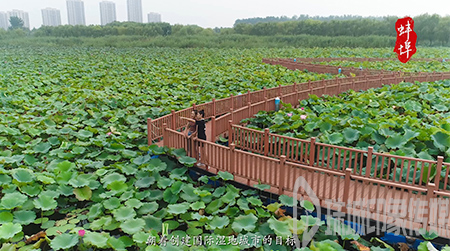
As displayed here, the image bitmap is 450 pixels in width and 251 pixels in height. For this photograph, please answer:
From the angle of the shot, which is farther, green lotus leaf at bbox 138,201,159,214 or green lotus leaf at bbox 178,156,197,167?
green lotus leaf at bbox 178,156,197,167

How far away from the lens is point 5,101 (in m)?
10.6

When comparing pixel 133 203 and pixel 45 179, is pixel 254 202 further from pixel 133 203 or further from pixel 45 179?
pixel 45 179

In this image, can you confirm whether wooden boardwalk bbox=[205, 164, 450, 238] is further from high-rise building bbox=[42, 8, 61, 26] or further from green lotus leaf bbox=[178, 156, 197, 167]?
high-rise building bbox=[42, 8, 61, 26]

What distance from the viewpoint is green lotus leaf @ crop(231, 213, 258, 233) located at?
4.11 metres

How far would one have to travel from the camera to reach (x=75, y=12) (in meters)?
140

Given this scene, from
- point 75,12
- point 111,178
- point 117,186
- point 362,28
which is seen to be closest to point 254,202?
point 117,186

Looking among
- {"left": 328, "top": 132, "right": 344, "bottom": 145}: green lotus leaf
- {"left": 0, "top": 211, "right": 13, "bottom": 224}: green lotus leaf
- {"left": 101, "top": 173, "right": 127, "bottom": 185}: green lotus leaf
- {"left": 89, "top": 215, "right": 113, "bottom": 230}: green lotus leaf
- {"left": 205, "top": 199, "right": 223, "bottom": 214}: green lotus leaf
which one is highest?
{"left": 328, "top": 132, "right": 344, "bottom": 145}: green lotus leaf

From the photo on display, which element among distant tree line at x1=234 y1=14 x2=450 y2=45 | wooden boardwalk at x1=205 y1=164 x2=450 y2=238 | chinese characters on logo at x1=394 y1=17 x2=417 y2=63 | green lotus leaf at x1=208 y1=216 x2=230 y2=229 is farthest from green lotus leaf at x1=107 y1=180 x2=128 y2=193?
distant tree line at x1=234 y1=14 x2=450 y2=45

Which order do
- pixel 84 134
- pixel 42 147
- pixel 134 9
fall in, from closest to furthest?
pixel 42 147 → pixel 84 134 → pixel 134 9

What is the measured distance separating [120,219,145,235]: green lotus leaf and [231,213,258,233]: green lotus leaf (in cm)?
118

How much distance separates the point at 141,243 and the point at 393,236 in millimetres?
3227

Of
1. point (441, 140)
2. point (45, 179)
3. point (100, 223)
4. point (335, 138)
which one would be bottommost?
point (100, 223)

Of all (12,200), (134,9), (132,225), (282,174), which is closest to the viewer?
(132,225)

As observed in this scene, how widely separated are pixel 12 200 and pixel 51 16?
172m
